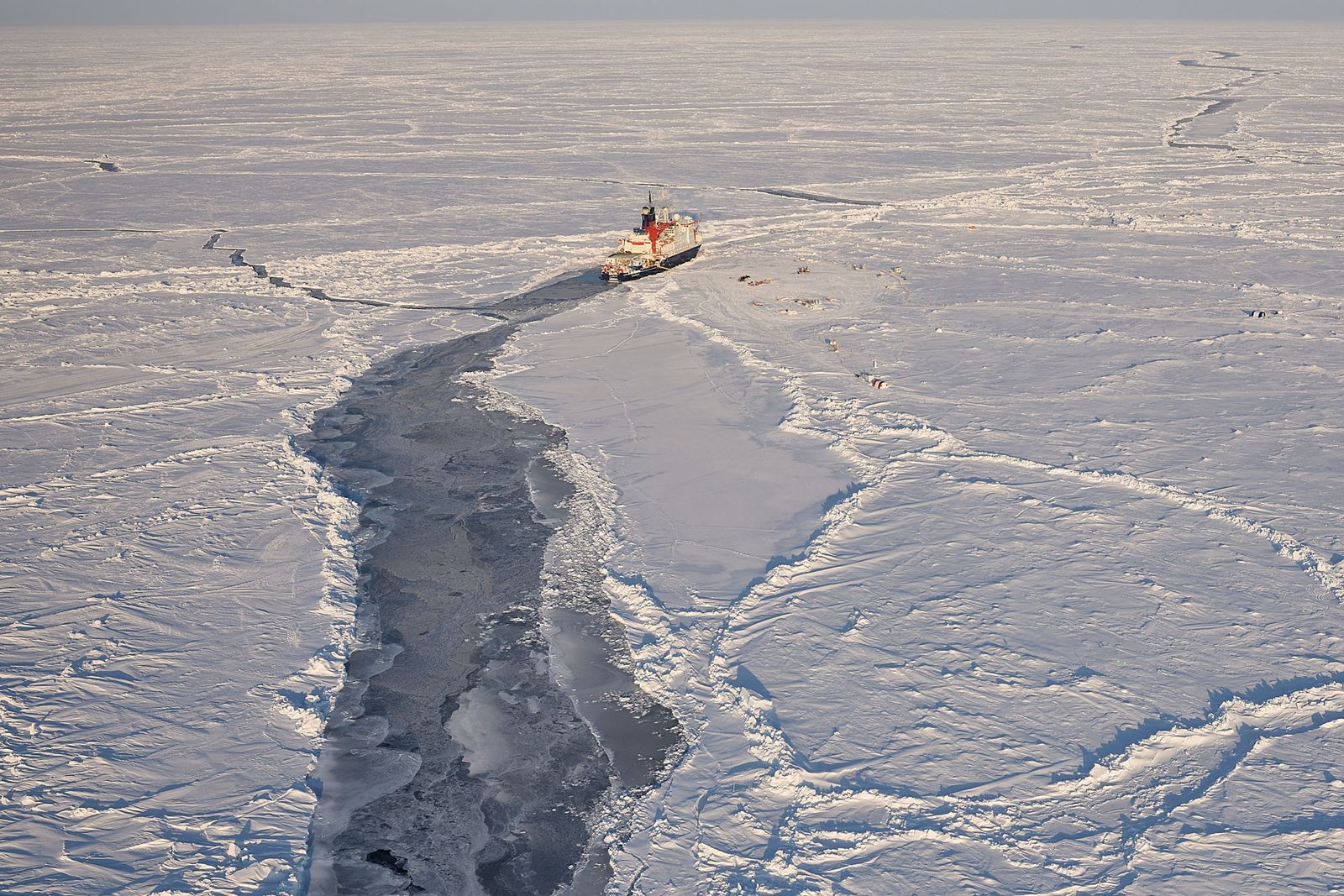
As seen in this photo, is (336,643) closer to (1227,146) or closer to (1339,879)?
(1339,879)

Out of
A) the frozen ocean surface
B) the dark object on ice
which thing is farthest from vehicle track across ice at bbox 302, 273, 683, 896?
the frozen ocean surface

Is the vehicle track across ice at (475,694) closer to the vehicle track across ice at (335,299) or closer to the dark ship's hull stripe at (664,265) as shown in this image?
the vehicle track across ice at (335,299)

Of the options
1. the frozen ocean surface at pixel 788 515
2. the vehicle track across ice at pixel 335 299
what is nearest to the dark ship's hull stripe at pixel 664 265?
the frozen ocean surface at pixel 788 515

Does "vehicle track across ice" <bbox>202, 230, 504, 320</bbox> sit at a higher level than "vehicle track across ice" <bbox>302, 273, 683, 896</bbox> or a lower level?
higher

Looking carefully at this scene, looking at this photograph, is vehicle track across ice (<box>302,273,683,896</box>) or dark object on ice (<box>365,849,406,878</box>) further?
vehicle track across ice (<box>302,273,683,896</box>)

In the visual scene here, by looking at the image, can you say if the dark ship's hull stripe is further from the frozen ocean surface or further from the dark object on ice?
the dark object on ice

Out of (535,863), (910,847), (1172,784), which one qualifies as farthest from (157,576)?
(1172,784)
